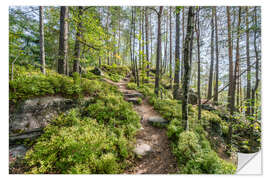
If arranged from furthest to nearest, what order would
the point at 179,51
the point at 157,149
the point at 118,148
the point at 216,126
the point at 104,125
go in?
the point at 179,51, the point at 216,126, the point at 104,125, the point at 157,149, the point at 118,148

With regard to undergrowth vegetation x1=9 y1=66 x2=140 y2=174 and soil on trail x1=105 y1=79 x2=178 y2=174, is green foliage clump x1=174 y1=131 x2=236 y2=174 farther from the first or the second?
undergrowth vegetation x1=9 y1=66 x2=140 y2=174

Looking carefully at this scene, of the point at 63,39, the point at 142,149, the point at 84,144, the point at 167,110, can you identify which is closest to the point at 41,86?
the point at 84,144

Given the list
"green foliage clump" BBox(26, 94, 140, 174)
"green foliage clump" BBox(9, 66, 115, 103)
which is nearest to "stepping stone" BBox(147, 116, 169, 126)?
"green foliage clump" BBox(26, 94, 140, 174)

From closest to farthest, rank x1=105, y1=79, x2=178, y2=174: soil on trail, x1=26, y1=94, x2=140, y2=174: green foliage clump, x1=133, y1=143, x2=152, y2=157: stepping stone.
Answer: x1=26, y1=94, x2=140, y2=174: green foliage clump
x1=105, y1=79, x2=178, y2=174: soil on trail
x1=133, y1=143, x2=152, y2=157: stepping stone

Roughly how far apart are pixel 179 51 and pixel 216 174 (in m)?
6.96

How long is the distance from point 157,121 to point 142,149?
5.34 ft

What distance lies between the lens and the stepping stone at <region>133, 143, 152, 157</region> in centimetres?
268

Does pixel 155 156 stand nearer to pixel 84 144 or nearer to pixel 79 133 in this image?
pixel 84 144

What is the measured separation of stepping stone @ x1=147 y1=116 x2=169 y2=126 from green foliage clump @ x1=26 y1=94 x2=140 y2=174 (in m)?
1.21

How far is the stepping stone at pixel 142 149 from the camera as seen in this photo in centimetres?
268

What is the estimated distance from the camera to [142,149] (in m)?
2.83

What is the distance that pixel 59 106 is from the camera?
121 inches
